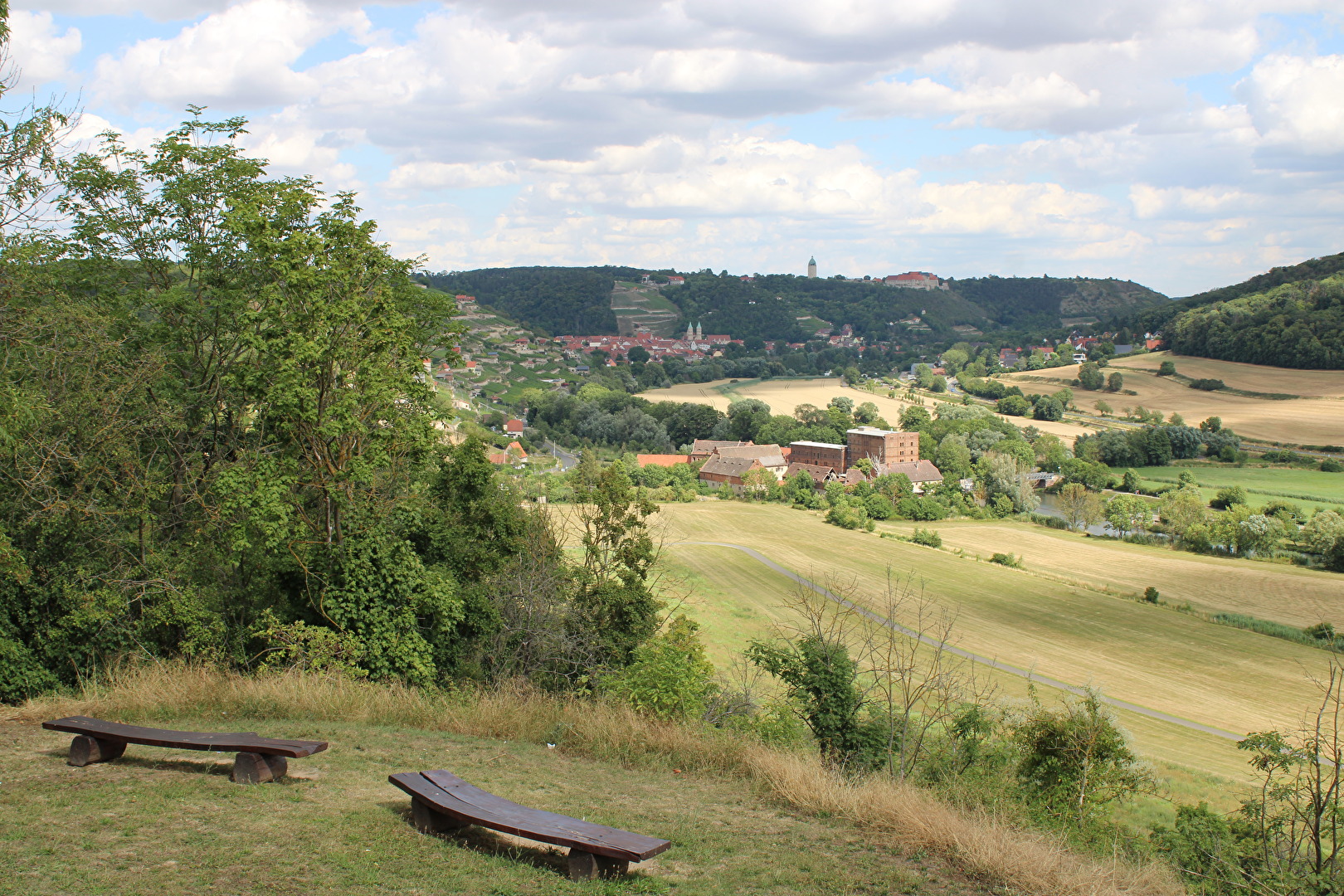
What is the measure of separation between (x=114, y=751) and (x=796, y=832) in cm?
475

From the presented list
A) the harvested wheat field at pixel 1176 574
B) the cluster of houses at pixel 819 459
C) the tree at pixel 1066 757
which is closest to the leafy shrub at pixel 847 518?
Result: the harvested wheat field at pixel 1176 574

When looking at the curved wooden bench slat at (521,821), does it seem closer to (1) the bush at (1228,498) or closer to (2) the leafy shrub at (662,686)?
(2) the leafy shrub at (662,686)

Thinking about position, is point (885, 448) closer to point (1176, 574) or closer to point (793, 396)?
point (793, 396)

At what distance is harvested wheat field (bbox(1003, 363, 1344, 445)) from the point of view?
71.2m

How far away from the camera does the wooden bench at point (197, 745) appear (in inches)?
226

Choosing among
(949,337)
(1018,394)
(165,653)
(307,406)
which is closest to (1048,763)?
(307,406)

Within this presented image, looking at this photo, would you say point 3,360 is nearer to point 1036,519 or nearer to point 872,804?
point 872,804

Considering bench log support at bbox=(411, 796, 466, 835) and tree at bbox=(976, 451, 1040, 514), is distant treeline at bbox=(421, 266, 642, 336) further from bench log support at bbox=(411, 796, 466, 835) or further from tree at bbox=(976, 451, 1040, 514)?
bench log support at bbox=(411, 796, 466, 835)

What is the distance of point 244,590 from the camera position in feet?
38.3

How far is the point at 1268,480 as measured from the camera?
Result: 6316 centimetres

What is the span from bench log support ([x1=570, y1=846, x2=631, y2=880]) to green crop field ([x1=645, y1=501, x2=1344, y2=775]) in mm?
15172

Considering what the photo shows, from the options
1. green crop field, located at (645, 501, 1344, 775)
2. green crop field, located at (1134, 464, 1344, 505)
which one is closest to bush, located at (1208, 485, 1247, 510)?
green crop field, located at (1134, 464, 1344, 505)

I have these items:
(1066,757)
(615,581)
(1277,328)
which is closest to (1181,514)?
(1066,757)

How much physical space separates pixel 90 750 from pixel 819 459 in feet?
254
